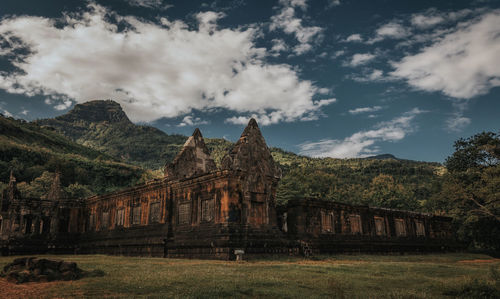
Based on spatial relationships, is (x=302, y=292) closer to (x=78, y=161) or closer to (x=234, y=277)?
(x=234, y=277)

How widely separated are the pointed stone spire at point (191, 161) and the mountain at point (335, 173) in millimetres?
26414

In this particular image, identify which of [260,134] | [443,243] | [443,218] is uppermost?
[260,134]

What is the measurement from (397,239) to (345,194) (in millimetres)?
42783

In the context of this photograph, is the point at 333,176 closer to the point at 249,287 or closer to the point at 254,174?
the point at 254,174

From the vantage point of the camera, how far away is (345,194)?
242 ft

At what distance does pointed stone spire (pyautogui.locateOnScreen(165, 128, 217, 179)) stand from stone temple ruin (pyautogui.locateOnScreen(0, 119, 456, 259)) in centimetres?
8

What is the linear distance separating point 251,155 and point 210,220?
4.57 m

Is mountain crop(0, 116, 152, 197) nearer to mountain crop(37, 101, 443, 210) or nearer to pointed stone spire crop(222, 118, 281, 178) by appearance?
mountain crop(37, 101, 443, 210)

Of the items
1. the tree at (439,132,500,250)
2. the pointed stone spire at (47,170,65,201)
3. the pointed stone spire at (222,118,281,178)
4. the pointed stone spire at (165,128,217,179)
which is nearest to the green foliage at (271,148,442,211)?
the tree at (439,132,500,250)

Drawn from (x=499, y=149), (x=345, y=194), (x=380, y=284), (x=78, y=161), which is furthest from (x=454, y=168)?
(x=78, y=161)

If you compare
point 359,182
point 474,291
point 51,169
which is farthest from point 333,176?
point 474,291

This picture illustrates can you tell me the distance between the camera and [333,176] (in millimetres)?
89312

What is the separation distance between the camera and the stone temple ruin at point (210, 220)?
1975 centimetres

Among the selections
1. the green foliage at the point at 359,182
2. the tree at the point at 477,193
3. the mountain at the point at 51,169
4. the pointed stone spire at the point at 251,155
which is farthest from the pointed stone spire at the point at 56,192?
the tree at the point at 477,193
